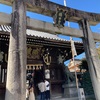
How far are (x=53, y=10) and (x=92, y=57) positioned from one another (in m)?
3.03

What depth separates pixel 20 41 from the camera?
5.01 m

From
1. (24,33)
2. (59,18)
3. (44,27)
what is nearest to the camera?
(24,33)

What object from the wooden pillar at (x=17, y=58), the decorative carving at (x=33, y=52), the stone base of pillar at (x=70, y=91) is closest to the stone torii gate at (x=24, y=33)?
the wooden pillar at (x=17, y=58)

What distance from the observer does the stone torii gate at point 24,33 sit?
4445 mm

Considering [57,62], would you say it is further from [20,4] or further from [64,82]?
[20,4]

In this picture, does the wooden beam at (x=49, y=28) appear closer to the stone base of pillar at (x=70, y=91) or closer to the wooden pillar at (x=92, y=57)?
the wooden pillar at (x=92, y=57)

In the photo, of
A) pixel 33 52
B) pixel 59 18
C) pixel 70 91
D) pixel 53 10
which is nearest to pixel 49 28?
pixel 59 18

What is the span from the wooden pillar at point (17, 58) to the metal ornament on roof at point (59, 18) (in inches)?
71.1

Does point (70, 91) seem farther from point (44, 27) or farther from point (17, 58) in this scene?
point (17, 58)

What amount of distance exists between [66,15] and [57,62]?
4.80 meters

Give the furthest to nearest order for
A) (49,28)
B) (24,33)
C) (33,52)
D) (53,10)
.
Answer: (33,52) → (53,10) → (49,28) → (24,33)

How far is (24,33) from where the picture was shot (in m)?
5.27

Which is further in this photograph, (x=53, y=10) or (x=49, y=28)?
(x=53, y=10)

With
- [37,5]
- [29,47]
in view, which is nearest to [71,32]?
[37,5]
